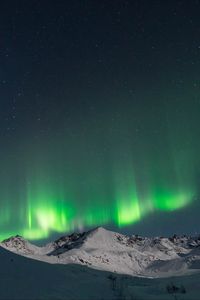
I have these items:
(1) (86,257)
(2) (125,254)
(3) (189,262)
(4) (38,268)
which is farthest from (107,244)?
(4) (38,268)

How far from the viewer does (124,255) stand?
96.0 m

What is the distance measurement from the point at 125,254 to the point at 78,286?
297 feet

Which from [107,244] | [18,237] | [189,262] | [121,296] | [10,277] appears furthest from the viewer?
[18,237]

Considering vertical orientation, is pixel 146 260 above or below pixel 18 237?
below

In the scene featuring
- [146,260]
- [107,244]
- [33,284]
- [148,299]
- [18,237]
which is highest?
[18,237]

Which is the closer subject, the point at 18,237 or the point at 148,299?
the point at 148,299

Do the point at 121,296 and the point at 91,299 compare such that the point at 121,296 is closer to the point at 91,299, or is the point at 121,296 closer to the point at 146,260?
the point at 91,299

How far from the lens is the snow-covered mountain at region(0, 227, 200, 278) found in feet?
223

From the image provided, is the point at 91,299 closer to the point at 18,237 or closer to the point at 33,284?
the point at 33,284

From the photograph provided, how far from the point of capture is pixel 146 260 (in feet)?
313

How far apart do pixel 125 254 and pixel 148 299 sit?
301 ft

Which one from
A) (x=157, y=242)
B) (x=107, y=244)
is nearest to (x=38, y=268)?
(x=107, y=244)

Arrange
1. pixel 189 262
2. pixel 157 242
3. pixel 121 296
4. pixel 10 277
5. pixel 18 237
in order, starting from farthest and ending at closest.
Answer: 1. pixel 18 237
2. pixel 157 242
3. pixel 189 262
4. pixel 10 277
5. pixel 121 296

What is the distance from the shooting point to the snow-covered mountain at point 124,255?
6791 cm
